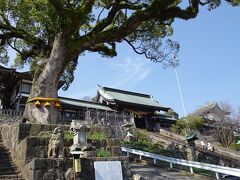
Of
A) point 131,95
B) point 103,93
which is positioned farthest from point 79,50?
point 131,95

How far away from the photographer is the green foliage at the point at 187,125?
40769mm

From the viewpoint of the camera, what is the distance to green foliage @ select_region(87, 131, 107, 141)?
39.1 ft

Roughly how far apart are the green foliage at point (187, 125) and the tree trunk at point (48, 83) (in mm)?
29345

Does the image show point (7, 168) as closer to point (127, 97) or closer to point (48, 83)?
point (48, 83)

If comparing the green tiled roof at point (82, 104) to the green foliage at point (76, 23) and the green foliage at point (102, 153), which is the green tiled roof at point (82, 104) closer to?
the green foliage at point (76, 23)

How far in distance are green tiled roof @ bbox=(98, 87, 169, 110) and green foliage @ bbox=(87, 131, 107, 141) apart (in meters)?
24.6

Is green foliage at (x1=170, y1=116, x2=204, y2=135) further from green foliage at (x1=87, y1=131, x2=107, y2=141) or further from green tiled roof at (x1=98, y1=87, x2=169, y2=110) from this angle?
green foliage at (x1=87, y1=131, x2=107, y2=141)

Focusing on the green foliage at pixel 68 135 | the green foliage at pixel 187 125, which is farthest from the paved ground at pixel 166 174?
the green foliage at pixel 187 125

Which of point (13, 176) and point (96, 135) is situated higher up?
point (96, 135)

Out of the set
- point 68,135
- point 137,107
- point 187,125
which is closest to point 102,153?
point 68,135

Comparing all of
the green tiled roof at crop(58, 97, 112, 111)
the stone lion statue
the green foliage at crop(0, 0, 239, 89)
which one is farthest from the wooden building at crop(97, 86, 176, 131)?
the stone lion statue

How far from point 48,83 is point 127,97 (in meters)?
28.4

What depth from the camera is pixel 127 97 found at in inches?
1641

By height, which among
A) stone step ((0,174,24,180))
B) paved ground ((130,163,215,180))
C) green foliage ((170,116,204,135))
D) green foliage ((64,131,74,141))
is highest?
green foliage ((170,116,204,135))
